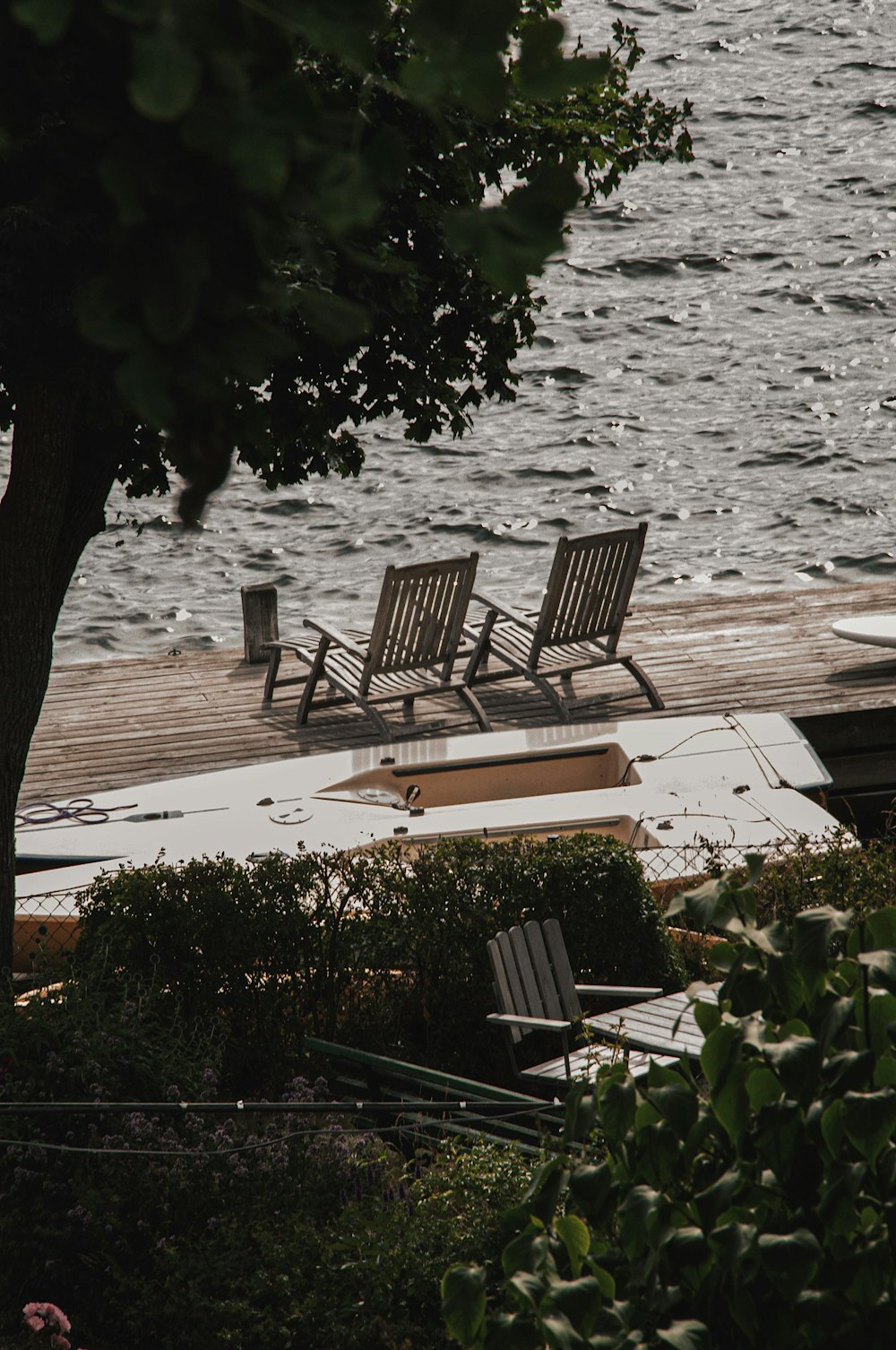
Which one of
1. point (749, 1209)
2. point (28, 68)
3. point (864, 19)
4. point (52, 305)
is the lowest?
point (749, 1209)

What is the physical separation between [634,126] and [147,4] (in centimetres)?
621

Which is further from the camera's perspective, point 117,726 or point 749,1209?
point 117,726

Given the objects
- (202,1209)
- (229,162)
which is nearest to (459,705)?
(202,1209)

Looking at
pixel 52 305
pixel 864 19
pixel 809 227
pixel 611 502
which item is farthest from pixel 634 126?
pixel 864 19

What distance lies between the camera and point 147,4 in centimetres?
105

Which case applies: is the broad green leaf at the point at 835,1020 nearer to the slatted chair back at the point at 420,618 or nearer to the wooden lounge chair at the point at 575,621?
the slatted chair back at the point at 420,618

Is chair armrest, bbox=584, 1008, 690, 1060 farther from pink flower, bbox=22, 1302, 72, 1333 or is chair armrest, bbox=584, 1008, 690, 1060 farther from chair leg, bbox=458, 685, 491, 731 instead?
chair leg, bbox=458, 685, 491, 731

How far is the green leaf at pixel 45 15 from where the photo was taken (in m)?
1.10

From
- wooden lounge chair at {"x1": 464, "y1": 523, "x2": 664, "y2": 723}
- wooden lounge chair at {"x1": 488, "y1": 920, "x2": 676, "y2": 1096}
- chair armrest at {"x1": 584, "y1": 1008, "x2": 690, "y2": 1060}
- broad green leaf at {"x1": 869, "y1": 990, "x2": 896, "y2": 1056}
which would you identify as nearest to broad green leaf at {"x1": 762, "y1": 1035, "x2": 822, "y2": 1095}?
broad green leaf at {"x1": 869, "y1": 990, "x2": 896, "y2": 1056}

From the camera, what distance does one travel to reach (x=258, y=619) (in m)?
10.9

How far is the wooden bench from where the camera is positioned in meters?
4.40

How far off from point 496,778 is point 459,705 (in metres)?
1.77

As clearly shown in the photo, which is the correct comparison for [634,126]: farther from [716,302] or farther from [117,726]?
[716,302]

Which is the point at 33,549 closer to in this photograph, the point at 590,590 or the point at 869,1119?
the point at 869,1119
